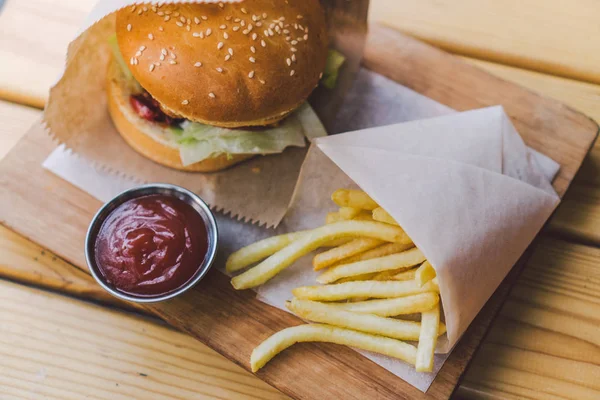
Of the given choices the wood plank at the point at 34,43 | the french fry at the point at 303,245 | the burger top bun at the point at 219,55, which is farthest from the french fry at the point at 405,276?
the wood plank at the point at 34,43

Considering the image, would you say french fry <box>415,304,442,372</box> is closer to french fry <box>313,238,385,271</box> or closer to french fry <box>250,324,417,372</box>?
french fry <box>250,324,417,372</box>

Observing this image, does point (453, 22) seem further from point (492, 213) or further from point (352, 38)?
point (492, 213)

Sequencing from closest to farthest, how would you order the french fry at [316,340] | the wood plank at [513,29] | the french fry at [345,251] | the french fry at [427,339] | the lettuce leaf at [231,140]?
the french fry at [427,339] < the french fry at [316,340] < the french fry at [345,251] < the lettuce leaf at [231,140] < the wood plank at [513,29]

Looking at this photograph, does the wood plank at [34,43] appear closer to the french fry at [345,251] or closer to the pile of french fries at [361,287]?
the pile of french fries at [361,287]

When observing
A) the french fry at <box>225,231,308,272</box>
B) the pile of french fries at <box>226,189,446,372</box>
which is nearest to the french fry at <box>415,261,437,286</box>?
the pile of french fries at <box>226,189,446,372</box>

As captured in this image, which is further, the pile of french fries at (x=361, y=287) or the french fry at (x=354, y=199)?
the french fry at (x=354, y=199)

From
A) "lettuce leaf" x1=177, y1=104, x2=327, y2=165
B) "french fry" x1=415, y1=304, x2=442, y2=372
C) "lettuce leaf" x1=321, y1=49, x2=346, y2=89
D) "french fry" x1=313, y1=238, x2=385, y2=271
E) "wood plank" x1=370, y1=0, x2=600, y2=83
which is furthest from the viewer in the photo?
"wood plank" x1=370, y1=0, x2=600, y2=83
